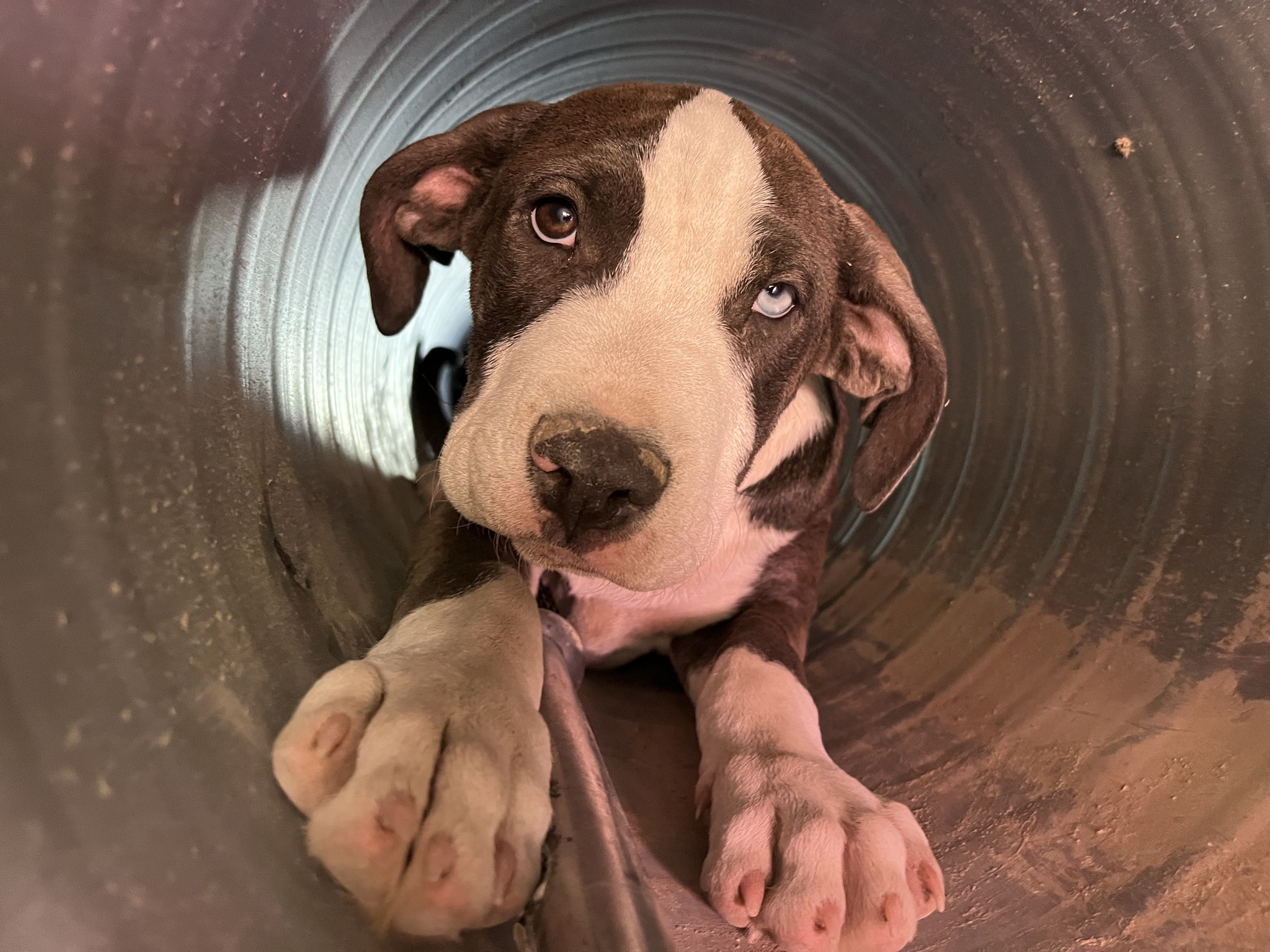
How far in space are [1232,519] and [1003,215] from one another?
1103 mm

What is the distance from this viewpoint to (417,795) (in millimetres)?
1172

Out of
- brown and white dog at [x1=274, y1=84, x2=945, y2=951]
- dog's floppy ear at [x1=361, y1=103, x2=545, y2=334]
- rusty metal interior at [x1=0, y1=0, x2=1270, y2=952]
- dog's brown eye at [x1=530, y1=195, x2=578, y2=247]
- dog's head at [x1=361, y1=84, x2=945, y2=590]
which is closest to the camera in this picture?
rusty metal interior at [x1=0, y1=0, x2=1270, y2=952]

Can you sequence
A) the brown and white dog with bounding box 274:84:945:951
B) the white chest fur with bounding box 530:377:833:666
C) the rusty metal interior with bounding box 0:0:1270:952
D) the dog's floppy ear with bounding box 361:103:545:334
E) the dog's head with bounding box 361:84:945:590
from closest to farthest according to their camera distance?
1. the rusty metal interior with bounding box 0:0:1270:952
2. the brown and white dog with bounding box 274:84:945:951
3. the dog's head with bounding box 361:84:945:590
4. the dog's floppy ear with bounding box 361:103:545:334
5. the white chest fur with bounding box 530:377:833:666

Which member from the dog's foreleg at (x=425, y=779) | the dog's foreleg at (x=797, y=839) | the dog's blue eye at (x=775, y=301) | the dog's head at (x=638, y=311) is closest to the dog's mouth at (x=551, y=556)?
the dog's head at (x=638, y=311)

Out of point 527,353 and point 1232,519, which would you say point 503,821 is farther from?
point 1232,519

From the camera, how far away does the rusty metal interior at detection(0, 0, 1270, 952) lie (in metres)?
1.00

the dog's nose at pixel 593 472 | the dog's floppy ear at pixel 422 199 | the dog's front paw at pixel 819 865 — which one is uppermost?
the dog's floppy ear at pixel 422 199

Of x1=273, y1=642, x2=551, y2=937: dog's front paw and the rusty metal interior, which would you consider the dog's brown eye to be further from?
x1=273, y1=642, x2=551, y2=937: dog's front paw

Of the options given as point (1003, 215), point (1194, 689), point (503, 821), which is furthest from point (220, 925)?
point (1003, 215)

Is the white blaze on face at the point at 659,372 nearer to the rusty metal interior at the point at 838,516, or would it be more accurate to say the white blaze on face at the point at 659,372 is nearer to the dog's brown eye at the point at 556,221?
the dog's brown eye at the point at 556,221

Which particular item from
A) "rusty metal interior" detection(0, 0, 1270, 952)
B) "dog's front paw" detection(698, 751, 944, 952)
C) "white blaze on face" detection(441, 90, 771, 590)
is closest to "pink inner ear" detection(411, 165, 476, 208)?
"rusty metal interior" detection(0, 0, 1270, 952)

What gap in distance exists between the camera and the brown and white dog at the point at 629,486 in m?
1.21

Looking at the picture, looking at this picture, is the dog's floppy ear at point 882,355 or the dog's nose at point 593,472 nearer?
the dog's nose at point 593,472

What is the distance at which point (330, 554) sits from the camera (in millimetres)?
1744
